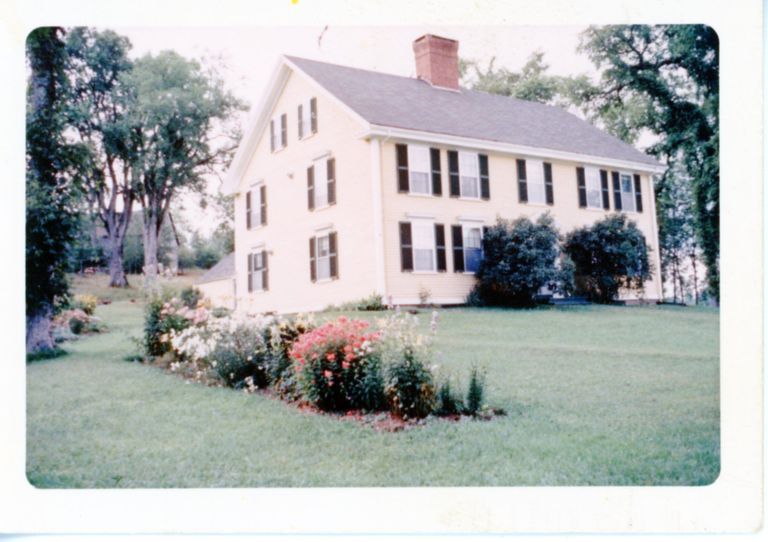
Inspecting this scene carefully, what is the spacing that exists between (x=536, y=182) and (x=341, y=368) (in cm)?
204

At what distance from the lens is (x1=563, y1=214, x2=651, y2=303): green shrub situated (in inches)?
183

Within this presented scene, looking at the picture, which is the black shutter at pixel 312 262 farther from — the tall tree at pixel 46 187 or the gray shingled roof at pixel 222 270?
the tall tree at pixel 46 187

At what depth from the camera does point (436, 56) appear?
14.6ft

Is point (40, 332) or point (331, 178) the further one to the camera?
point (331, 178)

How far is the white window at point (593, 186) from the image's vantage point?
4.82m

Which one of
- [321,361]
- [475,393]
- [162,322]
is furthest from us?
[162,322]

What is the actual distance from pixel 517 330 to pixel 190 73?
2.91m

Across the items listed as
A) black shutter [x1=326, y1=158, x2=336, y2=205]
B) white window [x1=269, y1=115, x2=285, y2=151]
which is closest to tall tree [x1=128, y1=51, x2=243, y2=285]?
white window [x1=269, y1=115, x2=285, y2=151]

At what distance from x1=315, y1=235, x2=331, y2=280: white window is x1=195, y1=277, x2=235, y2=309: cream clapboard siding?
63 centimetres

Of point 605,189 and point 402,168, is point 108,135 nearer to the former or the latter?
point 402,168

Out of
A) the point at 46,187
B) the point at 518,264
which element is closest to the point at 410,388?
the point at 518,264
